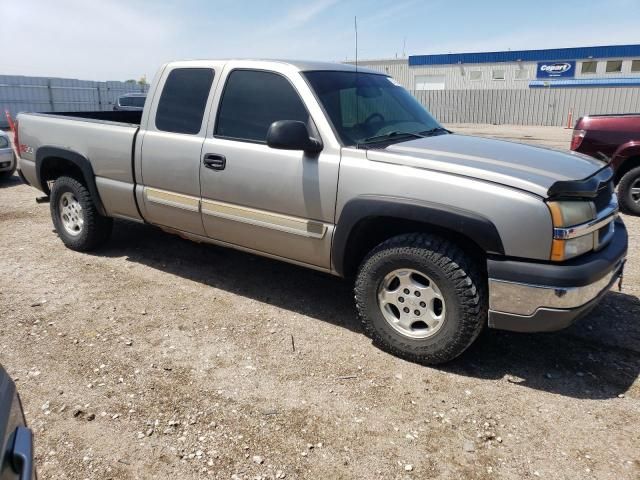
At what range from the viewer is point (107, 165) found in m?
4.79

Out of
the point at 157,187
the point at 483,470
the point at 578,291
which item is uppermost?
the point at 157,187

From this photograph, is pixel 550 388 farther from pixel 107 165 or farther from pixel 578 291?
pixel 107 165

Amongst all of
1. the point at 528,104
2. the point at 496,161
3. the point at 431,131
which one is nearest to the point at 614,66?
the point at 528,104

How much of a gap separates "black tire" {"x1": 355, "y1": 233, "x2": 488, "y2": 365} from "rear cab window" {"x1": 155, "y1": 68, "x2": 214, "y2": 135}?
1.91 m

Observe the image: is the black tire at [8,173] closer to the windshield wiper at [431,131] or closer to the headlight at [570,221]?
the windshield wiper at [431,131]

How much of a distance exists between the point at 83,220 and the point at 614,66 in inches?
1657

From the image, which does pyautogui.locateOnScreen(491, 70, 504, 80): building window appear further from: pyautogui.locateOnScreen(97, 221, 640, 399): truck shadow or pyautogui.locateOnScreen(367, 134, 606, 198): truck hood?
pyautogui.locateOnScreen(367, 134, 606, 198): truck hood

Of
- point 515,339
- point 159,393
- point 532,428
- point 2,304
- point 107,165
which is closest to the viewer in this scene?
point 532,428

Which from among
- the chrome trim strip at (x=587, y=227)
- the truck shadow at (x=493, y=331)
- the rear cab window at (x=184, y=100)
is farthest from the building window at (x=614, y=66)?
the rear cab window at (x=184, y=100)

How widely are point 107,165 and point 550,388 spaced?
4.09 metres

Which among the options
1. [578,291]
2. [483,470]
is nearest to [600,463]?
[483,470]

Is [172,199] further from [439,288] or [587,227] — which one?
[587,227]

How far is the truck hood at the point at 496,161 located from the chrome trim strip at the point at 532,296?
534 millimetres

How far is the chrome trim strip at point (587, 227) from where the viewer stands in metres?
2.81
